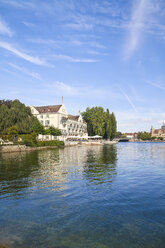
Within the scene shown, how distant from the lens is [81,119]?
387ft

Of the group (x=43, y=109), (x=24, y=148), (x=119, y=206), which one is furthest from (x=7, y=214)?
(x=43, y=109)

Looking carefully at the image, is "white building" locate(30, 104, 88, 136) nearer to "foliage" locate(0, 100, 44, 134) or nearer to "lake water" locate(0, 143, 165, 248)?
"foliage" locate(0, 100, 44, 134)

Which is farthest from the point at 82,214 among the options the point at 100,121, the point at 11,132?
the point at 100,121

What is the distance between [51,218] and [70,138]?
296 feet

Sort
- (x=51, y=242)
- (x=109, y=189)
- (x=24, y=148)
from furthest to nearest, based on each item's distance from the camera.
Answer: (x=24, y=148), (x=109, y=189), (x=51, y=242)

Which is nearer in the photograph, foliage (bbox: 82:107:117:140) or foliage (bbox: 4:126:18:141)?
foliage (bbox: 4:126:18:141)

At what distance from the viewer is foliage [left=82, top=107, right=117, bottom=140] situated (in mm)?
104938

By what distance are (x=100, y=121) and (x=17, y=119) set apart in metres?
55.3

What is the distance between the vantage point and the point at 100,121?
105375mm

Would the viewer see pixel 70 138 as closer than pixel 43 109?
No

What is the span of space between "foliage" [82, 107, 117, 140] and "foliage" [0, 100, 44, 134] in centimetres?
4488

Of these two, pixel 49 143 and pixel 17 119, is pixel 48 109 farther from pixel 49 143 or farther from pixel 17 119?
pixel 17 119

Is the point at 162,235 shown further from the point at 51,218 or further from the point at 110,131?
the point at 110,131

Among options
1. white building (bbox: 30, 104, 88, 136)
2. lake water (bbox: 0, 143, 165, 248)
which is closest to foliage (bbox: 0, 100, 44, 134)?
white building (bbox: 30, 104, 88, 136)
